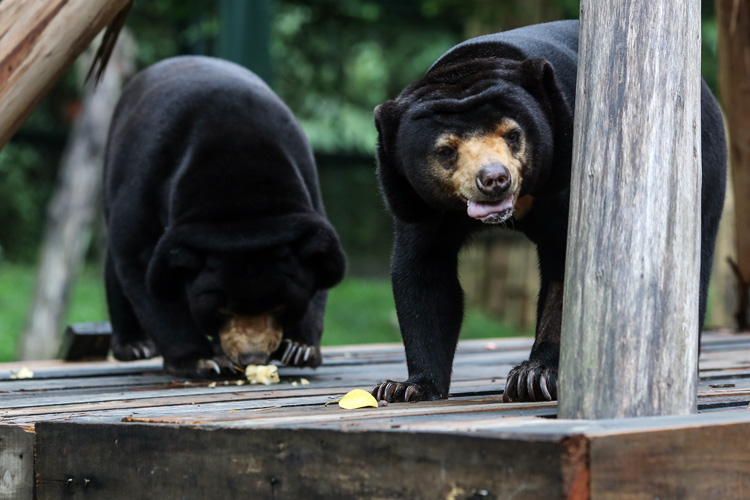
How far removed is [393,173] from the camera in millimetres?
3391

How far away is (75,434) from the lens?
2.70m

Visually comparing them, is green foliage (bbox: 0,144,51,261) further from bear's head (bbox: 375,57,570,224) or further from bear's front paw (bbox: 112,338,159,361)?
bear's head (bbox: 375,57,570,224)

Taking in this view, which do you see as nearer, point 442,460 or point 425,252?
point 442,460

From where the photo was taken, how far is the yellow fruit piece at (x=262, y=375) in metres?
4.27

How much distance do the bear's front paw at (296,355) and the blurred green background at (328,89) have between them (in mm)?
2941

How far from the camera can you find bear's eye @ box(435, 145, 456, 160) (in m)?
3.06

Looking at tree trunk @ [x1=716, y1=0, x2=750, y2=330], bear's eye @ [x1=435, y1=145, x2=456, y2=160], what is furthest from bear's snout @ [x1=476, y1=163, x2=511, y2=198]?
tree trunk @ [x1=716, y1=0, x2=750, y2=330]

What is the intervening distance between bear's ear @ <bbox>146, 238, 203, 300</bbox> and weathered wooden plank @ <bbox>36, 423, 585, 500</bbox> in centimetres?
168

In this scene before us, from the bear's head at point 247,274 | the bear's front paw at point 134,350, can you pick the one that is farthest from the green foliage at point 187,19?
the bear's head at point 247,274

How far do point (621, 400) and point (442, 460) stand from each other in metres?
0.43

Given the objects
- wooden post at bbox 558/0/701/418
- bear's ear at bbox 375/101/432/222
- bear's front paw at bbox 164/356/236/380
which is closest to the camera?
wooden post at bbox 558/0/701/418

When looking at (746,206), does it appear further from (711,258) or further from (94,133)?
(94,133)

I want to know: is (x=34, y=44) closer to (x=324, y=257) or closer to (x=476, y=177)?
(x=476, y=177)

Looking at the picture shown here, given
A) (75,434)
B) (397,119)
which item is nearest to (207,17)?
(397,119)
